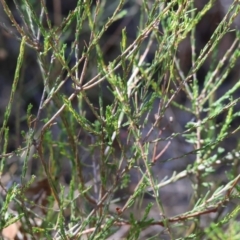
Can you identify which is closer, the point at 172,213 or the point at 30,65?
the point at 172,213

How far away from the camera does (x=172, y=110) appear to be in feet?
11.6

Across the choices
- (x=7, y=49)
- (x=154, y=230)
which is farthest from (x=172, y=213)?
(x=7, y=49)

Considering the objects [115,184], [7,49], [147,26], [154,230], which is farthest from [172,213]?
[147,26]

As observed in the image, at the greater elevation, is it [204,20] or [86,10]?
[86,10]

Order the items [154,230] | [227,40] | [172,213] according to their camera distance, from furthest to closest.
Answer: [227,40] < [172,213] < [154,230]

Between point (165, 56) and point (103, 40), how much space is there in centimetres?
250

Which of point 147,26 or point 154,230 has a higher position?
point 147,26

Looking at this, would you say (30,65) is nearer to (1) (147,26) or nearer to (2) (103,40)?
(2) (103,40)

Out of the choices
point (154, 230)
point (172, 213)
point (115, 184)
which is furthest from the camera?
point (172, 213)

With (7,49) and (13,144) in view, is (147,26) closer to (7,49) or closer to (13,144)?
(13,144)

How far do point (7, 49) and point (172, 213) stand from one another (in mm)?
1454

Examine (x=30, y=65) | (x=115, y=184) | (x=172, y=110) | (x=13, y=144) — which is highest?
(x=115, y=184)

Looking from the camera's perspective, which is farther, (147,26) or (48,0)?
(48,0)

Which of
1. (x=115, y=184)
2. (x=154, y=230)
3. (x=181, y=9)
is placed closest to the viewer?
(x=181, y=9)
